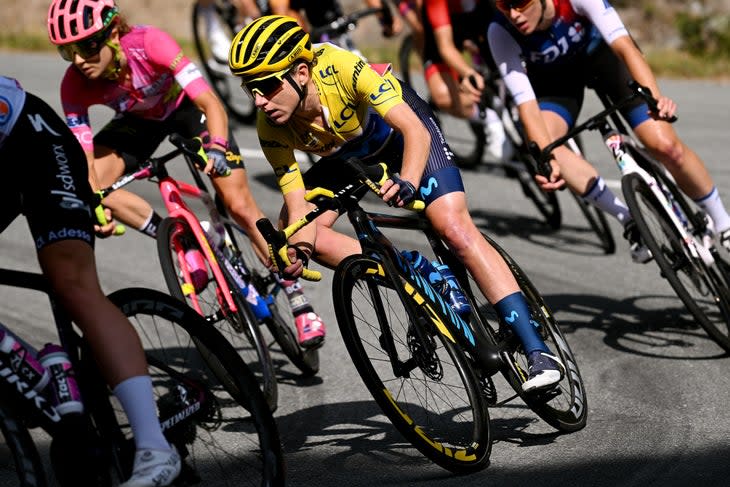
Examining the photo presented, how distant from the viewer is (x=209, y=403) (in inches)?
186

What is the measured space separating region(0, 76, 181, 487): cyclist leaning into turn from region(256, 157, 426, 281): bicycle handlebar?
2.88 ft

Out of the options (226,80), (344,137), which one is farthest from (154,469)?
(226,80)

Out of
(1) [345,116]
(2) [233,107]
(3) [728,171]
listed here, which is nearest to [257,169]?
(2) [233,107]

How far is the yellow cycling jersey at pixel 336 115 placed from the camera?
548cm

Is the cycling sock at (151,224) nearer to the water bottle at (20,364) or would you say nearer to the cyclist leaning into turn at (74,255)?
the cyclist leaning into turn at (74,255)

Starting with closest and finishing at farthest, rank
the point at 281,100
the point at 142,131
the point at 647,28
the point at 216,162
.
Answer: the point at 281,100 → the point at 216,162 → the point at 142,131 → the point at 647,28

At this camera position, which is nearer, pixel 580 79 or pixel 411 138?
pixel 411 138

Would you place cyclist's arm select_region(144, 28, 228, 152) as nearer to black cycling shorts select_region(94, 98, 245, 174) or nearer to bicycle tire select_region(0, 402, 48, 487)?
black cycling shorts select_region(94, 98, 245, 174)

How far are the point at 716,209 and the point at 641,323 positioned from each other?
843 mm

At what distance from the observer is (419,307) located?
5.30 meters

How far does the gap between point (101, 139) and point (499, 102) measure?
411 centimetres

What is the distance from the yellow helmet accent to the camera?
5359 millimetres

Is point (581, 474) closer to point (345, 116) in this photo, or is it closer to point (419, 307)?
point (419, 307)

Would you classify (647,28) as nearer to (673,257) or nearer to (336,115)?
(673,257)
